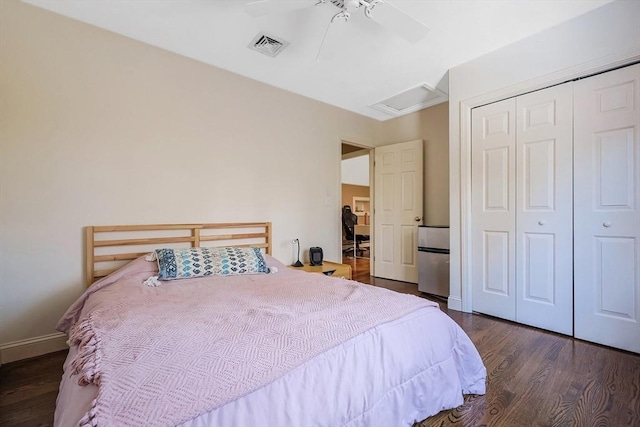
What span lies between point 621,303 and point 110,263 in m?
4.00

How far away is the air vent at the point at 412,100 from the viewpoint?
11.4 ft

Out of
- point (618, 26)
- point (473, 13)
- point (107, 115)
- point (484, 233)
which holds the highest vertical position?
point (473, 13)

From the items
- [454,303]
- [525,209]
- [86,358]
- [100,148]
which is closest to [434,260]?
[454,303]

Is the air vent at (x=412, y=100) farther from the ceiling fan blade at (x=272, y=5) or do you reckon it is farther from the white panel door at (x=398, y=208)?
the ceiling fan blade at (x=272, y=5)

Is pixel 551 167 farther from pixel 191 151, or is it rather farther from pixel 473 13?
pixel 191 151

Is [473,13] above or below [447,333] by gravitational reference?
above

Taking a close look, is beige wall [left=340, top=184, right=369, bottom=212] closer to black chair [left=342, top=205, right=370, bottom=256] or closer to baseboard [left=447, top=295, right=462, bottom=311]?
black chair [left=342, top=205, right=370, bottom=256]

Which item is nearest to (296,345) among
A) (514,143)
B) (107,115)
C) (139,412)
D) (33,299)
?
(139,412)

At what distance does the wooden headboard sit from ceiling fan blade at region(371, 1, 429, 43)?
222cm

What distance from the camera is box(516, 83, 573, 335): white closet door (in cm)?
229

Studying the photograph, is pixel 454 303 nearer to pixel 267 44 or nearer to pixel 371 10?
pixel 371 10

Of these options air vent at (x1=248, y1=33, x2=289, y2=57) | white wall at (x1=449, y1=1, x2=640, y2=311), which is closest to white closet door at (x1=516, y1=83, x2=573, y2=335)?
white wall at (x1=449, y1=1, x2=640, y2=311)

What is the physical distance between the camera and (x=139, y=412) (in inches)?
27.4

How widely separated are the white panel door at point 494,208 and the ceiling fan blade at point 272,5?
203 cm
